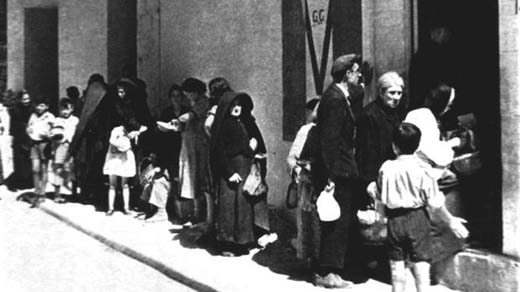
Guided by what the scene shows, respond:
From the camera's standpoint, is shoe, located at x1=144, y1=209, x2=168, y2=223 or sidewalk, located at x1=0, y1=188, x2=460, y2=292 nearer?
sidewalk, located at x1=0, y1=188, x2=460, y2=292

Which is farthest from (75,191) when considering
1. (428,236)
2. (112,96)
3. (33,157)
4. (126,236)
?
(428,236)

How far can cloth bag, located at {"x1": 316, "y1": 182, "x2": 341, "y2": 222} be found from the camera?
6.72 metres

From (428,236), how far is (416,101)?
2.15 metres

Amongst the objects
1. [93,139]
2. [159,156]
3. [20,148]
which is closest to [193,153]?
[159,156]

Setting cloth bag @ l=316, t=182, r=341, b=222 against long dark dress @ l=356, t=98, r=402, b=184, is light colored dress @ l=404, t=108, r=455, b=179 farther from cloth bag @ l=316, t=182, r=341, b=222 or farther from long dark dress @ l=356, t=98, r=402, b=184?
cloth bag @ l=316, t=182, r=341, b=222

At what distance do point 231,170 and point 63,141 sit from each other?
16.1 feet

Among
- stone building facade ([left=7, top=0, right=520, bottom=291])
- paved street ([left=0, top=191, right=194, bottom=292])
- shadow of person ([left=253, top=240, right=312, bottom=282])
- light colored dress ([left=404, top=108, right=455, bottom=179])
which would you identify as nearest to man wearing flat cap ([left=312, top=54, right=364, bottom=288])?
shadow of person ([left=253, top=240, right=312, bottom=282])

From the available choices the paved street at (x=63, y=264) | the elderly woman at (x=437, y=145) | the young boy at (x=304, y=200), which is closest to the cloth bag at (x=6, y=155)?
the paved street at (x=63, y=264)

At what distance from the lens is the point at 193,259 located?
832cm

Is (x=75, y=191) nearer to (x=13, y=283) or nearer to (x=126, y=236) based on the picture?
(x=126, y=236)

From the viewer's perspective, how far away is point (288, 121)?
9.86 meters

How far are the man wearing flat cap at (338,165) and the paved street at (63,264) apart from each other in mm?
1408

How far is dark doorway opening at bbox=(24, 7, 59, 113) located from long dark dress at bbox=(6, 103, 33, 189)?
3051 mm

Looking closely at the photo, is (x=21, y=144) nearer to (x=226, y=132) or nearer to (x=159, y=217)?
(x=159, y=217)
